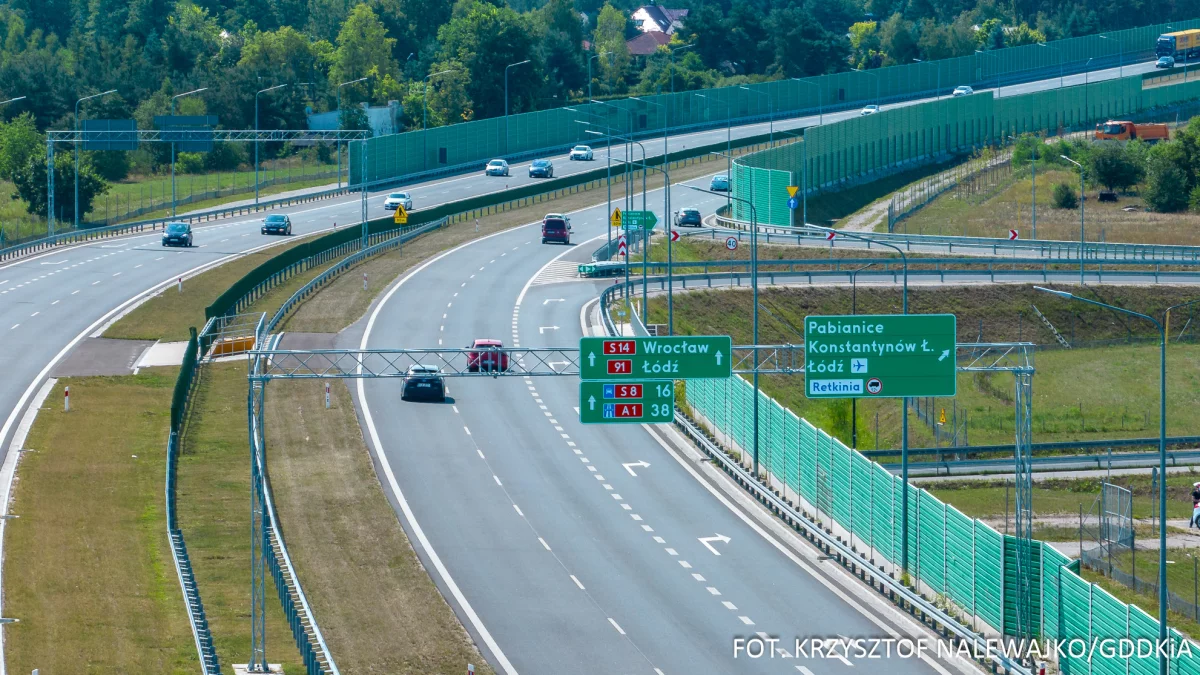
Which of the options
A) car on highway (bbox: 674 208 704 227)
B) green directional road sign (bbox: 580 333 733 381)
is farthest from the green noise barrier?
car on highway (bbox: 674 208 704 227)

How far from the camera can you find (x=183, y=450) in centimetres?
5684

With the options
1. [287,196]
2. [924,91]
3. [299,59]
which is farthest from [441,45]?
[287,196]

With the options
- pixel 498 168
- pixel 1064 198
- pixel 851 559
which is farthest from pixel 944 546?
pixel 498 168

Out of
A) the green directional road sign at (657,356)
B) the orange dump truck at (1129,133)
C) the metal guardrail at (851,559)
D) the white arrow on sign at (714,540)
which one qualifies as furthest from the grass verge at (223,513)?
the orange dump truck at (1129,133)

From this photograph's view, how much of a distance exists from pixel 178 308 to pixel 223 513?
3149 centimetres

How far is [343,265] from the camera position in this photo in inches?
3588

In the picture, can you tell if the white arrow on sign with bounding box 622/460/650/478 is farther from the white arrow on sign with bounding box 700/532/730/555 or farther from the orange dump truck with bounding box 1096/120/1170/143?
the orange dump truck with bounding box 1096/120/1170/143

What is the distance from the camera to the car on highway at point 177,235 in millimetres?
A: 97125

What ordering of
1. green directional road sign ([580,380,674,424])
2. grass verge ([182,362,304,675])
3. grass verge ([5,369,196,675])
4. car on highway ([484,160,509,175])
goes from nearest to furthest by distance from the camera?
grass verge ([5,369,196,675])
grass verge ([182,362,304,675])
green directional road sign ([580,380,674,424])
car on highway ([484,160,509,175])

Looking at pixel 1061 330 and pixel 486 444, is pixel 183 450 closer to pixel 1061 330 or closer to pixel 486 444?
pixel 486 444

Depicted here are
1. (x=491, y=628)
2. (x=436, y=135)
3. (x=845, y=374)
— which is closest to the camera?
(x=491, y=628)

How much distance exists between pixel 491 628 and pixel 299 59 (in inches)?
5621

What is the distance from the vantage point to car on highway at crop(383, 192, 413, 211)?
361 feet

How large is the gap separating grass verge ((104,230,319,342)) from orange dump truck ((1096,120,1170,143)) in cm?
8808
